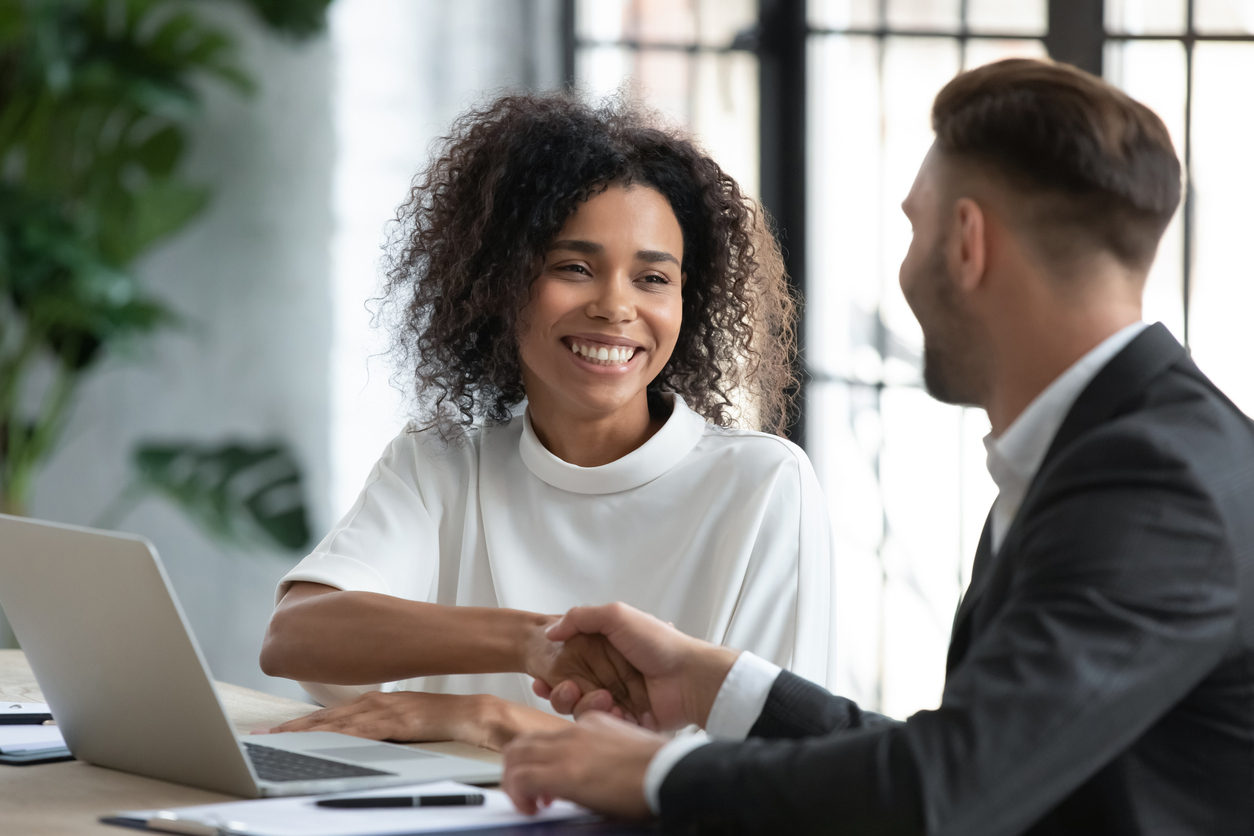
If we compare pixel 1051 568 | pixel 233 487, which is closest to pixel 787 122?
pixel 233 487

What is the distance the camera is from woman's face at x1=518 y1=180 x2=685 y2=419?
6.44 ft

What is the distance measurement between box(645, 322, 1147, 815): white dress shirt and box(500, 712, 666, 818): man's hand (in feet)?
0.06

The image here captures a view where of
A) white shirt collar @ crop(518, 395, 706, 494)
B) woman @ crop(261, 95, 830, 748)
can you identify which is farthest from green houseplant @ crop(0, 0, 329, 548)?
white shirt collar @ crop(518, 395, 706, 494)

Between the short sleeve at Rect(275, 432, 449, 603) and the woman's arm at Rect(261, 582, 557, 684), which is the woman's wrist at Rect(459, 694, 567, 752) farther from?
the short sleeve at Rect(275, 432, 449, 603)

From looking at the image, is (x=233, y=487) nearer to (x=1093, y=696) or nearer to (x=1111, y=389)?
(x=1111, y=389)

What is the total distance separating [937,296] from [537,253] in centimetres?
89

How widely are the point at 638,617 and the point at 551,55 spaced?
120 inches

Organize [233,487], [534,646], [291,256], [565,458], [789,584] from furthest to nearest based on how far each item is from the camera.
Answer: [291,256]
[233,487]
[565,458]
[789,584]
[534,646]

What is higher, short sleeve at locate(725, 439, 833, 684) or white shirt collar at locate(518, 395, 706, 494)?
white shirt collar at locate(518, 395, 706, 494)

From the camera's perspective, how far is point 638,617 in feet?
4.77

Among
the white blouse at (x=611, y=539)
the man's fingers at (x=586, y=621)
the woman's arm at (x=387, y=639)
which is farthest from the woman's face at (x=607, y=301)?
the man's fingers at (x=586, y=621)

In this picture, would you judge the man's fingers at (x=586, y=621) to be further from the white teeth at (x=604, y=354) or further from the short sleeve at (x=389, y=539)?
the white teeth at (x=604, y=354)

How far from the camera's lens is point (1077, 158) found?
1.10 metres

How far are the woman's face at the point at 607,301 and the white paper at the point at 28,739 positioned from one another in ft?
2.62
